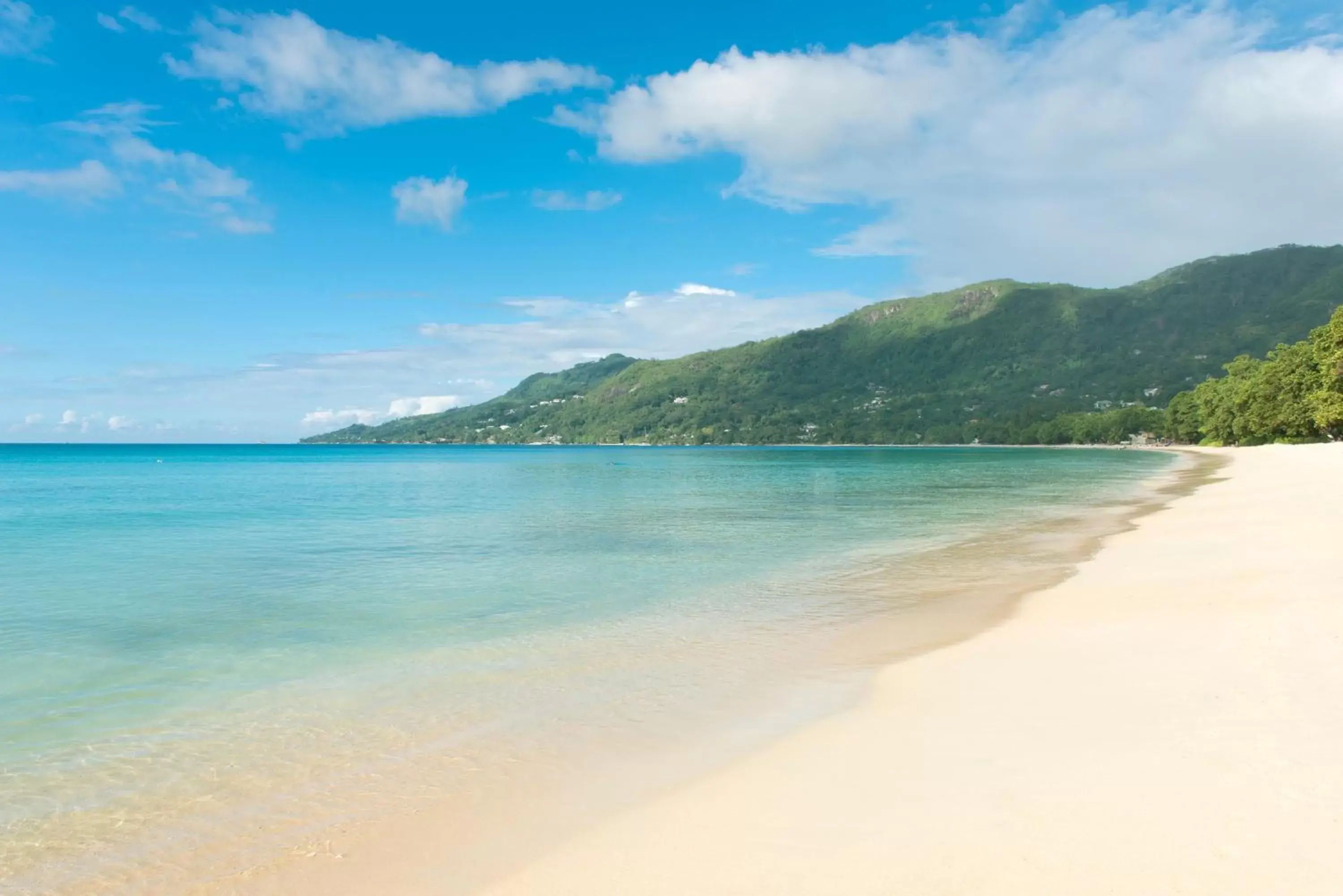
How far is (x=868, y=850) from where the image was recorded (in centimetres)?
552

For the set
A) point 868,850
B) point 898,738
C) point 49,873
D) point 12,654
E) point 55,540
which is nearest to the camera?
point 868,850

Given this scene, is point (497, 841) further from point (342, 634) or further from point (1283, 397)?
point (1283, 397)

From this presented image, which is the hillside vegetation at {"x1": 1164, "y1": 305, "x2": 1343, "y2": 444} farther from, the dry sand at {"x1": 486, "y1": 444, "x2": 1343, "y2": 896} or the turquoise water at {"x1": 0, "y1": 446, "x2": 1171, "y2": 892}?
the dry sand at {"x1": 486, "y1": 444, "x2": 1343, "y2": 896}

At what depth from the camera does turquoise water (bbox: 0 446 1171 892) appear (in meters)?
7.68

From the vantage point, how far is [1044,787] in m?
6.34

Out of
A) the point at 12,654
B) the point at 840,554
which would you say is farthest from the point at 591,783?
the point at 840,554

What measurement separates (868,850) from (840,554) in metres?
→ 18.0

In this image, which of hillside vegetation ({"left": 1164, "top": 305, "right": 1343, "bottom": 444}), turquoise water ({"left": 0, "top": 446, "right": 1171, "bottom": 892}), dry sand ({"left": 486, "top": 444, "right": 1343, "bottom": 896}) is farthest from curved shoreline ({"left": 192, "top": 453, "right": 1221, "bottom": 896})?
hillside vegetation ({"left": 1164, "top": 305, "right": 1343, "bottom": 444})

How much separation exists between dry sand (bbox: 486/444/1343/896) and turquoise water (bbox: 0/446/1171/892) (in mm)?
2548

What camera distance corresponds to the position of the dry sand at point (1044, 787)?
5.09 m

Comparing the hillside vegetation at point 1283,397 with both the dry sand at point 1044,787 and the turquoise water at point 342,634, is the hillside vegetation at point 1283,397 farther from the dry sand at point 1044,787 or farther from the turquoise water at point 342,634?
the dry sand at point 1044,787

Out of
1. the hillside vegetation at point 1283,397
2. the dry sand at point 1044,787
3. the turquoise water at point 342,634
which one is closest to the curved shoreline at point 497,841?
the dry sand at point 1044,787

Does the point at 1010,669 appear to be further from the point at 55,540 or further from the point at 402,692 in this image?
the point at 55,540

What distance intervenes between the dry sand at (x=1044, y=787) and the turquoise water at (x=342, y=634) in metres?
A: 2.55
